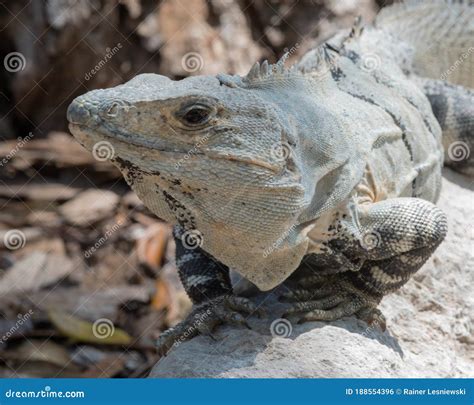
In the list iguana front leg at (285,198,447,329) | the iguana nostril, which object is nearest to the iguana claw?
iguana front leg at (285,198,447,329)

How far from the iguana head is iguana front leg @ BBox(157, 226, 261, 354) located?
619mm

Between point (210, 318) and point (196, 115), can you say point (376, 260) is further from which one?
point (196, 115)

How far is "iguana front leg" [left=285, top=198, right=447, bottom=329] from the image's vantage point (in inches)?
157

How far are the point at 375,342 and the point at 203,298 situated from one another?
908 mm

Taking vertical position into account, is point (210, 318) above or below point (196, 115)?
below

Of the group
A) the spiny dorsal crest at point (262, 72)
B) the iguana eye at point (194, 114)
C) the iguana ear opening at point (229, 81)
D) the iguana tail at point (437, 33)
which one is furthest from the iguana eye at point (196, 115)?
the iguana tail at point (437, 33)

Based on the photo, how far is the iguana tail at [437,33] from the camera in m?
6.31

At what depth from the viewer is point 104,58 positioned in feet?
27.3

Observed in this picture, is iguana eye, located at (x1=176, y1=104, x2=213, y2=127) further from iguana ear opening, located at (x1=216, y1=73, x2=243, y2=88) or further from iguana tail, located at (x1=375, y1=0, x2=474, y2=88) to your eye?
iguana tail, located at (x1=375, y1=0, x2=474, y2=88)

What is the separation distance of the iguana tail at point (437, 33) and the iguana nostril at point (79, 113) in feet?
12.0

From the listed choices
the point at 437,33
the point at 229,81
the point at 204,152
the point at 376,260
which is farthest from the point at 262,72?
the point at 437,33

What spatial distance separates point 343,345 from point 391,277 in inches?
19.8

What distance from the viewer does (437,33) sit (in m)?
6.50

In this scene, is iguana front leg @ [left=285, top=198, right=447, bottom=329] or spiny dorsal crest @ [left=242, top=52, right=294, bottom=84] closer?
spiny dorsal crest @ [left=242, top=52, right=294, bottom=84]
